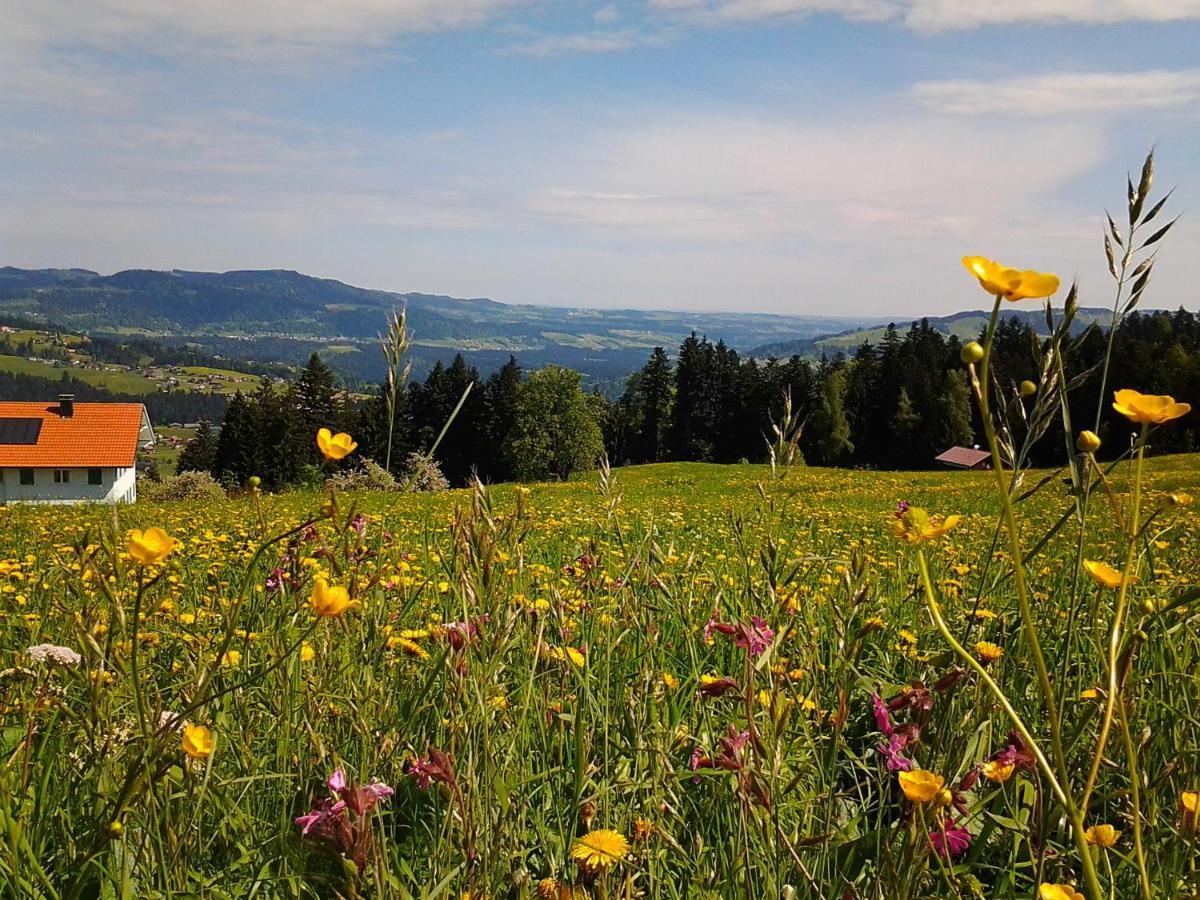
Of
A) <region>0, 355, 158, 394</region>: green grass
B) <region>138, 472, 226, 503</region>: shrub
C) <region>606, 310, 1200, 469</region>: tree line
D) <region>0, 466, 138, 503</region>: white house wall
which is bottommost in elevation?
<region>0, 466, 138, 503</region>: white house wall

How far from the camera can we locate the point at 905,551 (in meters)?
4.32

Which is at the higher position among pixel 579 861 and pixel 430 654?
pixel 579 861

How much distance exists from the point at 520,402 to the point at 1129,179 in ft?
213

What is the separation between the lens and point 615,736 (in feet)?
6.97

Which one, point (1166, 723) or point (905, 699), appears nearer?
point (905, 699)

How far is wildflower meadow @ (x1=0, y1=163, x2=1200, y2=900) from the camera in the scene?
116 centimetres

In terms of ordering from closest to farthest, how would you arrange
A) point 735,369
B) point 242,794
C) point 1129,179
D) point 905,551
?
point 1129,179 → point 242,794 → point 905,551 → point 735,369

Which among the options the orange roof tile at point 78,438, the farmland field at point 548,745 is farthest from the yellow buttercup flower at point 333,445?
the orange roof tile at point 78,438

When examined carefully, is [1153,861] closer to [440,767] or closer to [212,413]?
[440,767]

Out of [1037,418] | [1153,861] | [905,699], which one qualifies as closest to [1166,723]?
[1153,861]

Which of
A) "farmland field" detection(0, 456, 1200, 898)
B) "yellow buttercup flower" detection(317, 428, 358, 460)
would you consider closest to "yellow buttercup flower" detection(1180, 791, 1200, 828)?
"farmland field" detection(0, 456, 1200, 898)

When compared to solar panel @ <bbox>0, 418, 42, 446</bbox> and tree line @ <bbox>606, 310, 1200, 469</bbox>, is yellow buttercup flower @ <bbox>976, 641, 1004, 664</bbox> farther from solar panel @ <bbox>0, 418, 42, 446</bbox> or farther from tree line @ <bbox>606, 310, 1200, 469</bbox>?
solar panel @ <bbox>0, 418, 42, 446</bbox>

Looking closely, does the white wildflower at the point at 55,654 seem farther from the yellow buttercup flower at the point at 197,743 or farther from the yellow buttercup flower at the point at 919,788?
the yellow buttercup flower at the point at 919,788

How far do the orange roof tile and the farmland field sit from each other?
62.9 m
